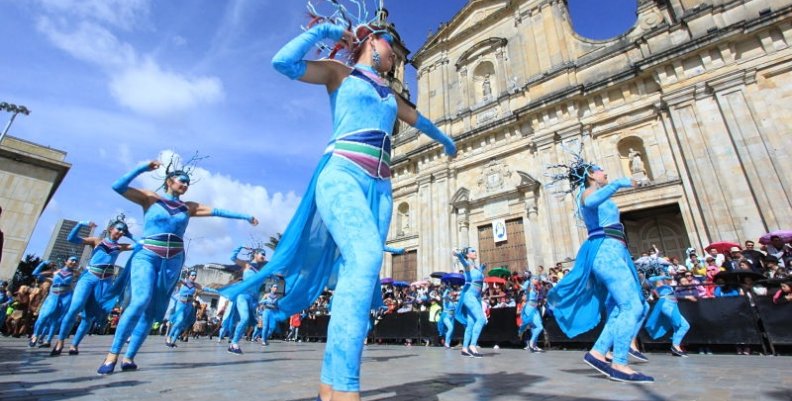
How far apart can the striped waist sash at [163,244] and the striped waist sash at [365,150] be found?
3106 mm

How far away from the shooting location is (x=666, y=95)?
531 inches

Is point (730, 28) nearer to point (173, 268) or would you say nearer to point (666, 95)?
point (666, 95)

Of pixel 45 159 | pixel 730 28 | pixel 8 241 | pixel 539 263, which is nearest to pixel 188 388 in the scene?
pixel 539 263

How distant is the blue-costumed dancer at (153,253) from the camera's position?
3861 mm

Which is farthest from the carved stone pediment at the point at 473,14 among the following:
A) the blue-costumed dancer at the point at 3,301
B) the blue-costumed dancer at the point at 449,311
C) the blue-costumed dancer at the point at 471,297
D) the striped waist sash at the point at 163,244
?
the blue-costumed dancer at the point at 3,301

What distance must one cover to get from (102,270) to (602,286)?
304 inches

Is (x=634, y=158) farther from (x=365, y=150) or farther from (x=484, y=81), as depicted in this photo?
(x=365, y=150)

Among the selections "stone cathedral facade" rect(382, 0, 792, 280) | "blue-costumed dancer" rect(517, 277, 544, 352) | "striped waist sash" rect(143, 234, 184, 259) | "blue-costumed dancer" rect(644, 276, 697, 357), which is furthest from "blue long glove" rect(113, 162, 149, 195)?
"blue-costumed dancer" rect(644, 276, 697, 357)

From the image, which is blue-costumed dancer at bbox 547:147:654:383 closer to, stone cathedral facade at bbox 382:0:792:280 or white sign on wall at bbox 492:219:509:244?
stone cathedral facade at bbox 382:0:792:280

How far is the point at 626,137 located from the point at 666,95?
1920mm

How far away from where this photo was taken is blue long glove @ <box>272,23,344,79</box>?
1.93 m

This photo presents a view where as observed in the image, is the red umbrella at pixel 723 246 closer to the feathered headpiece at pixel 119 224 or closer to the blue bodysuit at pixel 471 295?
the blue bodysuit at pixel 471 295

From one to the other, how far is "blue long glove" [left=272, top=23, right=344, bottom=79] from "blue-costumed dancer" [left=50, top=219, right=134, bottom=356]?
618 cm

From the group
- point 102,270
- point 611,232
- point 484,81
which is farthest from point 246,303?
point 484,81
